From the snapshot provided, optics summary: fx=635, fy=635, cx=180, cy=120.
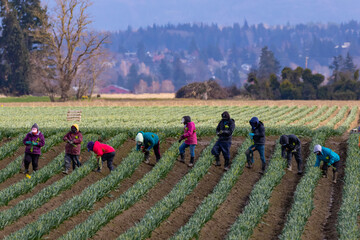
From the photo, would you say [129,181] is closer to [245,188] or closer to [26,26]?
[245,188]

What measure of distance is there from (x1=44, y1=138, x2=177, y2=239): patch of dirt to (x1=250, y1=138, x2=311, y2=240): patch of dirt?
3.78 meters

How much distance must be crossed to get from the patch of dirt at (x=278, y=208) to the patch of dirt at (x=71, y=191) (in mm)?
4799

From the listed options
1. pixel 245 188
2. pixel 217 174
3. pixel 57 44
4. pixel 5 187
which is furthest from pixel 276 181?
pixel 57 44

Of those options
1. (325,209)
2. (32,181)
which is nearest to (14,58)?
(32,181)

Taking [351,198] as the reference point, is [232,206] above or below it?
below

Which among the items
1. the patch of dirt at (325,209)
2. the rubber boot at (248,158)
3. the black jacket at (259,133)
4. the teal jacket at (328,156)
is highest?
the black jacket at (259,133)

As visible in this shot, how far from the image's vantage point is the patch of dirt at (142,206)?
12984 millimetres

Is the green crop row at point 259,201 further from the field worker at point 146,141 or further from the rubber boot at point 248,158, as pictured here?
the field worker at point 146,141

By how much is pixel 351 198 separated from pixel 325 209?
684 mm

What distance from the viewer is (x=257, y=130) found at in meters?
18.1

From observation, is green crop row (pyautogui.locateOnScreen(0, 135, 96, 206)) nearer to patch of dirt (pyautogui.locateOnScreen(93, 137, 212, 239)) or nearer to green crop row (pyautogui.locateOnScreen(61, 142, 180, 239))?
green crop row (pyautogui.locateOnScreen(61, 142, 180, 239))

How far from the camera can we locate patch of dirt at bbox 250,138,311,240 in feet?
43.9

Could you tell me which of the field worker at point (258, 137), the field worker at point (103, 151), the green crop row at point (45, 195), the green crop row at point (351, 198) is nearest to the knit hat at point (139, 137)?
the field worker at point (103, 151)

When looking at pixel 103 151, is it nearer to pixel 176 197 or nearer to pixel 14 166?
pixel 14 166
